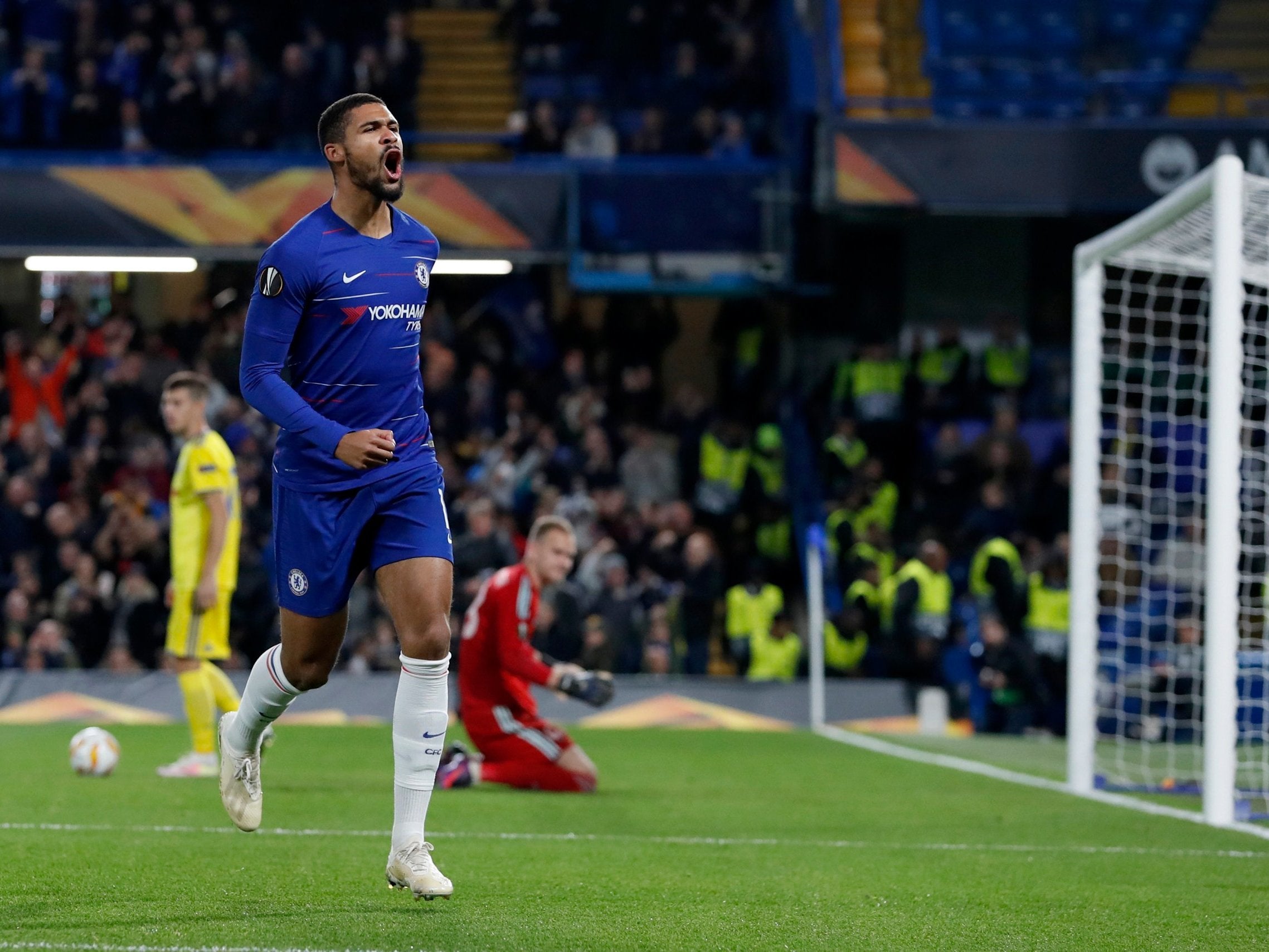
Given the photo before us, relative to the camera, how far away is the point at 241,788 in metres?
6.07

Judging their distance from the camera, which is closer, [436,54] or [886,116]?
[886,116]

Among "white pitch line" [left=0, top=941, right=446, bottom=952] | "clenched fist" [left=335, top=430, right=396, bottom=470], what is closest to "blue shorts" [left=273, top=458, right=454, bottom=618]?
"clenched fist" [left=335, top=430, right=396, bottom=470]

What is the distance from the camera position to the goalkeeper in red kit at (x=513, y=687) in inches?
384

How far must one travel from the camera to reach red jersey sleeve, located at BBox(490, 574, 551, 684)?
9.70 meters

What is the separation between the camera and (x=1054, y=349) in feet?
72.3

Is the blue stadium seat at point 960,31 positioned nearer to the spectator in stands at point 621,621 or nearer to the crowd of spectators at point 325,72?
the crowd of spectators at point 325,72

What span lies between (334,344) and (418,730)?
1162mm

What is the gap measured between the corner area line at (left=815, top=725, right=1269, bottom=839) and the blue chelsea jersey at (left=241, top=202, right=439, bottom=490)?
4.70 metres

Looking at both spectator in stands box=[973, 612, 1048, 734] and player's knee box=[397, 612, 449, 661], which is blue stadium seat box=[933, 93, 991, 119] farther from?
player's knee box=[397, 612, 449, 661]

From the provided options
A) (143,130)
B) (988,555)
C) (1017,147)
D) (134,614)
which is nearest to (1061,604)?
(988,555)

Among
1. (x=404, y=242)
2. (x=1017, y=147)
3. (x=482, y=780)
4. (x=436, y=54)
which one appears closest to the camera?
(x=404, y=242)

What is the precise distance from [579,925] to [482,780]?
491 cm

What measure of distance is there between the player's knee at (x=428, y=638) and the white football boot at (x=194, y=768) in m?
5.11

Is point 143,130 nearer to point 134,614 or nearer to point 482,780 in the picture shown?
point 134,614
